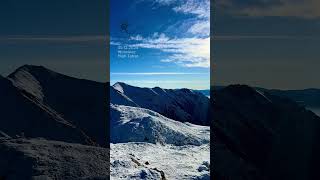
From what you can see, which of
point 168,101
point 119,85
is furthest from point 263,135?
point 119,85

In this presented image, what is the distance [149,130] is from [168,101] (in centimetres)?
47

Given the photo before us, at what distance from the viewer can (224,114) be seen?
7953 mm

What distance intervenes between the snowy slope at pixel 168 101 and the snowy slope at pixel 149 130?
123 millimetres

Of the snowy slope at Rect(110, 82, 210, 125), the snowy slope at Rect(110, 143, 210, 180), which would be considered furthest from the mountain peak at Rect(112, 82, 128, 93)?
the snowy slope at Rect(110, 143, 210, 180)

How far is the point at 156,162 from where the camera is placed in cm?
704

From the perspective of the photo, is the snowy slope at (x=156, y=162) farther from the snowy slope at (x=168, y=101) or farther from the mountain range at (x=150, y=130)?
the snowy slope at (x=168, y=101)

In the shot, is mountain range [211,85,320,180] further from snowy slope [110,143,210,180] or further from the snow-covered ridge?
the snow-covered ridge

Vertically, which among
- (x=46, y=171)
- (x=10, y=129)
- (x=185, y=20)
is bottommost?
(x=46, y=171)

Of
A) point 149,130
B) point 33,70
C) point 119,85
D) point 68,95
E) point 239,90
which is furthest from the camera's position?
point 68,95

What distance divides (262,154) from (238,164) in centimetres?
41

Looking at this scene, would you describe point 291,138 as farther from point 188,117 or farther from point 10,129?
point 10,129

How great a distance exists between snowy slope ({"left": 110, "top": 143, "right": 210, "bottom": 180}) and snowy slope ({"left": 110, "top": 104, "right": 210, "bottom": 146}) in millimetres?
99

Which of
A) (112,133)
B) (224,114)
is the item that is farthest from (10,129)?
(224,114)

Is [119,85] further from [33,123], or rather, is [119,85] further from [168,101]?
[33,123]
